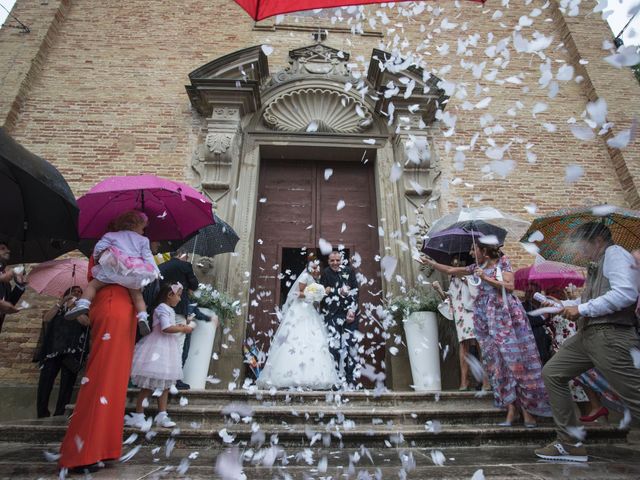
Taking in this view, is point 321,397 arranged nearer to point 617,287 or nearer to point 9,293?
point 617,287

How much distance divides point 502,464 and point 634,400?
35.2 inches

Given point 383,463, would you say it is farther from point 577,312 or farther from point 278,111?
point 278,111

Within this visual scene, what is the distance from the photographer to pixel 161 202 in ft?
13.3

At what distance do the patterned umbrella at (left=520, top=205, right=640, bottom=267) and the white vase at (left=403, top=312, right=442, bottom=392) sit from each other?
1.83 m

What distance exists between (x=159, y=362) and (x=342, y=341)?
2448mm

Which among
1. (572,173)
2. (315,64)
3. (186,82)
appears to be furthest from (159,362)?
(572,173)

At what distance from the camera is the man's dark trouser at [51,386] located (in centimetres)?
460

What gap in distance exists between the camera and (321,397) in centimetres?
395

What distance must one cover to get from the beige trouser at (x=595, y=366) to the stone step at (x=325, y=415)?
2.61 feet

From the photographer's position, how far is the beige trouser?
249 centimetres

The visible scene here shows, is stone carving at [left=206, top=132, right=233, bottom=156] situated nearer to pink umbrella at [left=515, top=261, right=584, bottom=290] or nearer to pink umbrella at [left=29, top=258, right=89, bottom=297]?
pink umbrella at [left=29, top=258, right=89, bottom=297]

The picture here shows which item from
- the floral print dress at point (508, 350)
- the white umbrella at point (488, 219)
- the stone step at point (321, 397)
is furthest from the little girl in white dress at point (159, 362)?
the white umbrella at point (488, 219)

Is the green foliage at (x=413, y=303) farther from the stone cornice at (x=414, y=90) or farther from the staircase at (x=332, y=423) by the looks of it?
the stone cornice at (x=414, y=90)

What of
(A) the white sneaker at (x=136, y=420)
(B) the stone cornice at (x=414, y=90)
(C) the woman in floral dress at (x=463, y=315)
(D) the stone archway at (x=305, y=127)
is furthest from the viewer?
(B) the stone cornice at (x=414, y=90)
